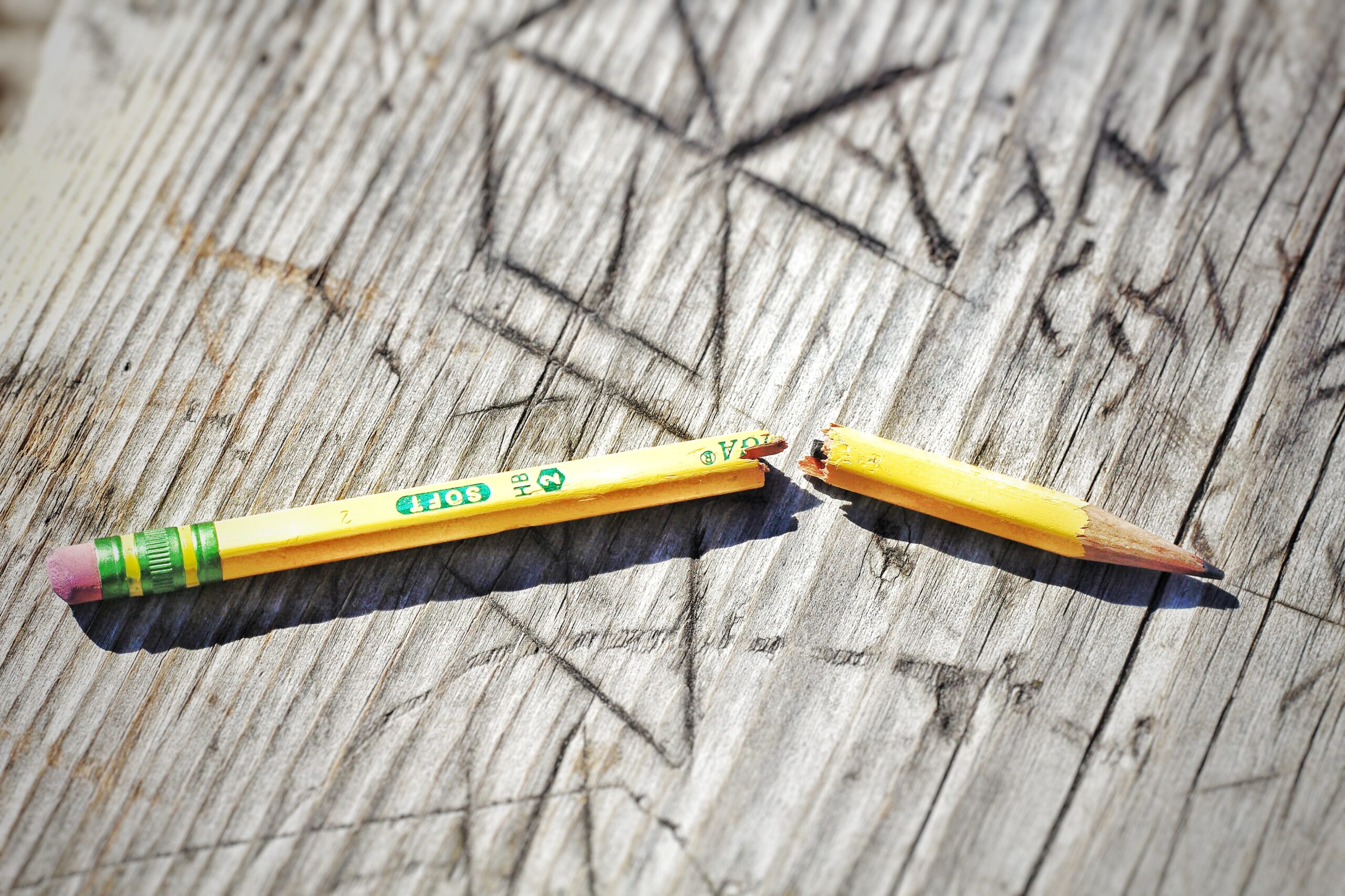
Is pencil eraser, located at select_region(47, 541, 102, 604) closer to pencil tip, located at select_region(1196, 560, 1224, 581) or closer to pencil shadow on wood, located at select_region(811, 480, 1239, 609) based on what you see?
pencil shadow on wood, located at select_region(811, 480, 1239, 609)

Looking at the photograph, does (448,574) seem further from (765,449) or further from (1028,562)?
(1028,562)

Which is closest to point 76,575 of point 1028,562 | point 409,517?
point 409,517

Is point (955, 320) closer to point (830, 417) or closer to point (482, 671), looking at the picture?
point (830, 417)

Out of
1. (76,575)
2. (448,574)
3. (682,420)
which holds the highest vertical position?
(682,420)

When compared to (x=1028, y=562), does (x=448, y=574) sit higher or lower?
lower

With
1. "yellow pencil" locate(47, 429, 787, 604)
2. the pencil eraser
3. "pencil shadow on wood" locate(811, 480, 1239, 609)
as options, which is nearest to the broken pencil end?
"yellow pencil" locate(47, 429, 787, 604)

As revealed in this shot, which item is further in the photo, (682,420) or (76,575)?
(682,420)

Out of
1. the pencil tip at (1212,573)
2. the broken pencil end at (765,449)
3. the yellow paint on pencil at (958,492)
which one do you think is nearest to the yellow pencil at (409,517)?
the broken pencil end at (765,449)
